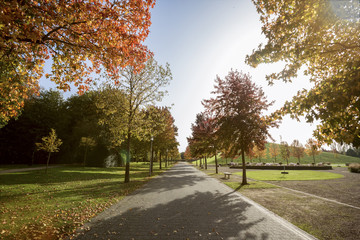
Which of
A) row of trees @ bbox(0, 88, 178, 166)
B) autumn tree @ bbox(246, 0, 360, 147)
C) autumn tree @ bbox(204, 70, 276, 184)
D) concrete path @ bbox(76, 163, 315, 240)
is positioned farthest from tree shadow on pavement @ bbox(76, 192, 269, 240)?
row of trees @ bbox(0, 88, 178, 166)

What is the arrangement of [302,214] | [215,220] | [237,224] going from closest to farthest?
[237,224]
[215,220]
[302,214]

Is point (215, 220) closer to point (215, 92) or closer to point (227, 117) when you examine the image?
point (227, 117)

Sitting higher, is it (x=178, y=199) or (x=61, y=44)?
(x=61, y=44)

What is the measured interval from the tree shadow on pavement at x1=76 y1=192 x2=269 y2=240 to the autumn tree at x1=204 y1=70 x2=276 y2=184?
289 inches

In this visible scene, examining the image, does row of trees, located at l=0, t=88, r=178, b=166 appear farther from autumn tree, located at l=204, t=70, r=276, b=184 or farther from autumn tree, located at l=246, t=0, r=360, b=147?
autumn tree, located at l=246, t=0, r=360, b=147

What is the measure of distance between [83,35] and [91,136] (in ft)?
94.9

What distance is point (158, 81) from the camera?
15461mm

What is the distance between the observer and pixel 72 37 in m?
5.32

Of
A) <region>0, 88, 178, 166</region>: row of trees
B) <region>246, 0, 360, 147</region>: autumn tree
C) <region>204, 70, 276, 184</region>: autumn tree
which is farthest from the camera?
<region>0, 88, 178, 166</region>: row of trees

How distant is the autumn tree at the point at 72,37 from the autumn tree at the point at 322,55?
4.27m

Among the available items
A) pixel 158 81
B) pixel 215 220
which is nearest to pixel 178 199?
pixel 215 220

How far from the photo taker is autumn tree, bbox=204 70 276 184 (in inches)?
545

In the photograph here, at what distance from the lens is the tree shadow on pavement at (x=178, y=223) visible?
4656 millimetres

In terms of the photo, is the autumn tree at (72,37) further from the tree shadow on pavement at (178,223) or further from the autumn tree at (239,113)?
the autumn tree at (239,113)
